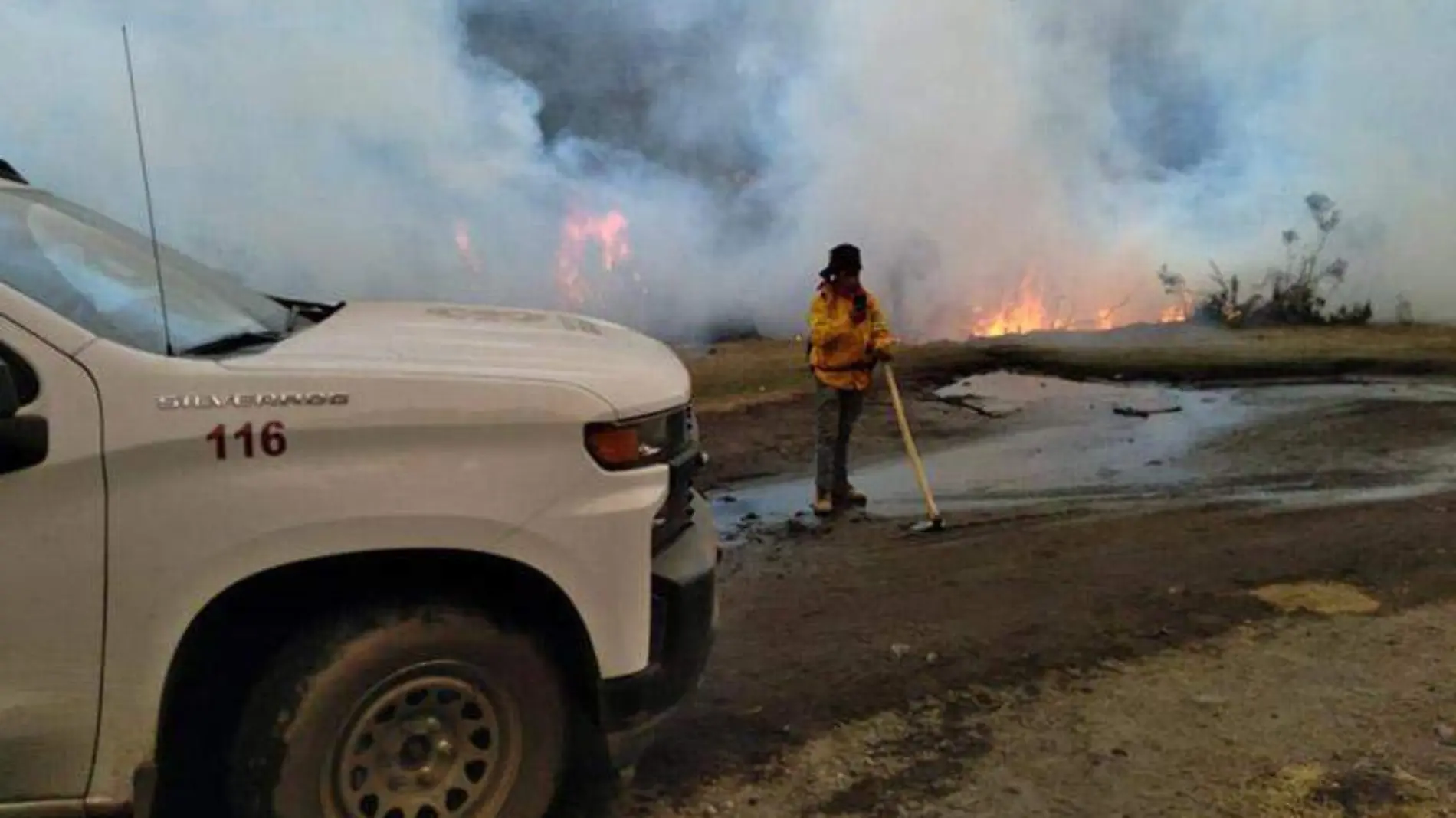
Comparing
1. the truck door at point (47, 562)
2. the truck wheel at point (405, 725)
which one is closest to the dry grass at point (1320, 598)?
the truck wheel at point (405, 725)

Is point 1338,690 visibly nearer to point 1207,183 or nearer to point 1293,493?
point 1293,493

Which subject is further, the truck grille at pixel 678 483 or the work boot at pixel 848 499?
the work boot at pixel 848 499

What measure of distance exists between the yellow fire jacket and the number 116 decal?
5.86 meters

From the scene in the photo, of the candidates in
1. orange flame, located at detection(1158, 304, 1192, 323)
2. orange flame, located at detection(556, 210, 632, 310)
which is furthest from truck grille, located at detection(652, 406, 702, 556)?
orange flame, located at detection(1158, 304, 1192, 323)

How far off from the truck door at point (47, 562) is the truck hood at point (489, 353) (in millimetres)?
365

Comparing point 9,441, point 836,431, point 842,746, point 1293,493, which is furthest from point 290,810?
point 1293,493

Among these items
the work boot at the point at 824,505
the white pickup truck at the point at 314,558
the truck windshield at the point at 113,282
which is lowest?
the work boot at the point at 824,505

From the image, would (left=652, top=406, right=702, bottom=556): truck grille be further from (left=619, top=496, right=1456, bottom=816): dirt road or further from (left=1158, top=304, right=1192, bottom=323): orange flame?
(left=1158, top=304, right=1192, bottom=323): orange flame

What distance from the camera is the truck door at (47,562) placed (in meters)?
2.55

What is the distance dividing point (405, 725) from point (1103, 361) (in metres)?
13.6

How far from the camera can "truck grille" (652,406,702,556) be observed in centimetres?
322

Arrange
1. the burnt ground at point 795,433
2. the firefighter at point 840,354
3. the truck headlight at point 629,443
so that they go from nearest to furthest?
the truck headlight at point 629,443 → the firefighter at point 840,354 → the burnt ground at point 795,433

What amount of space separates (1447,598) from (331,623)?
5.09 metres

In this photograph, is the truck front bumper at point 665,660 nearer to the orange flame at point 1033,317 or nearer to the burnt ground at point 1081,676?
the burnt ground at point 1081,676
